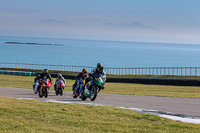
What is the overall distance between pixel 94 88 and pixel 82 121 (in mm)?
7148

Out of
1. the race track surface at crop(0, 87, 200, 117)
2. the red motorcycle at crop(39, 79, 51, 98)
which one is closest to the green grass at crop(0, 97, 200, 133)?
the race track surface at crop(0, 87, 200, 117)

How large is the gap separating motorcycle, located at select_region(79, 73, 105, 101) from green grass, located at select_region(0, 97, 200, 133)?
387 cm

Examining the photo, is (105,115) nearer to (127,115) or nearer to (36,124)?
(127,115)

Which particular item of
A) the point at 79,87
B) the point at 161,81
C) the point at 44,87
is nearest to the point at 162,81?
the point at 161,81

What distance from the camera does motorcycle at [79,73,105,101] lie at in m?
17.0

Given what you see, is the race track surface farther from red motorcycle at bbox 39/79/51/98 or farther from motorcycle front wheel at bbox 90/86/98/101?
red motorcycle at bbox 39/79/51/98

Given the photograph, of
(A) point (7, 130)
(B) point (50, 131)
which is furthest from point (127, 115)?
(A) point (7, 130)

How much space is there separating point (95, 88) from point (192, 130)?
Result: 8.58 m

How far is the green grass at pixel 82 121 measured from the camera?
940cm

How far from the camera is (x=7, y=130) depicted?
355 inches

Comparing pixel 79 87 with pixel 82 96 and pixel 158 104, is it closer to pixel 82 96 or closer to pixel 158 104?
pixel 82 96

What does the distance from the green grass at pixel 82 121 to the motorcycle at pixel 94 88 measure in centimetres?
387

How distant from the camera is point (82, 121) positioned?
1056 centimetres

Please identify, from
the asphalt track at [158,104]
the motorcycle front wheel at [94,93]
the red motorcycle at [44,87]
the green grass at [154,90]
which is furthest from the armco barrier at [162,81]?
the motorcycle front wheel at [94,93]
